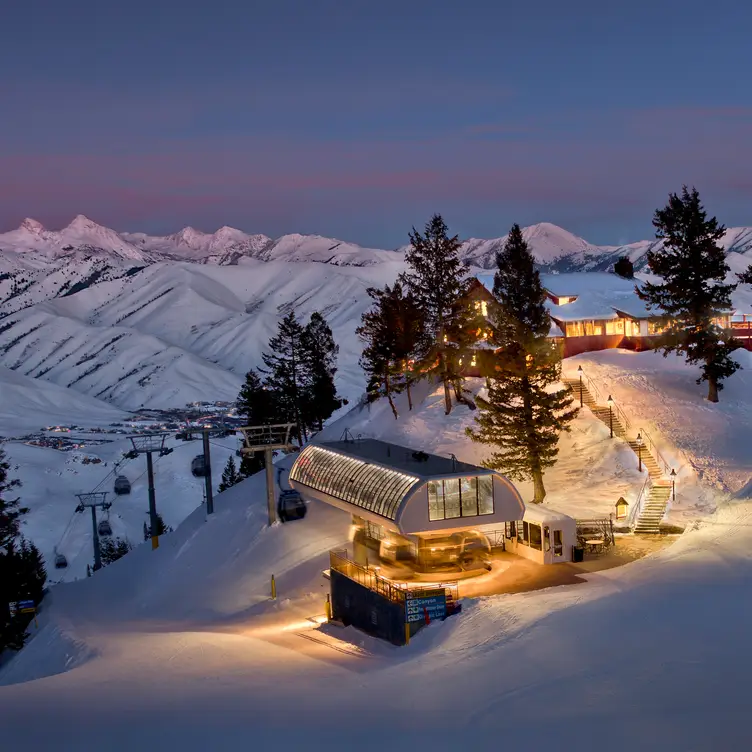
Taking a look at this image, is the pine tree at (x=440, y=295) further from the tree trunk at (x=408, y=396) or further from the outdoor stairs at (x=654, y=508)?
the outdoor stairs at (x=654, y=508)

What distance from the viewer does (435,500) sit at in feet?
104

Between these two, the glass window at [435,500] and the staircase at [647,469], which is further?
the staircase at [647,469]

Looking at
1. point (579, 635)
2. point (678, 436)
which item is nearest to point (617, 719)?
point (579, 635)

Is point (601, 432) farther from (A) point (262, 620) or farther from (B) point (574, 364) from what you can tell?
(A) point (262, 620)

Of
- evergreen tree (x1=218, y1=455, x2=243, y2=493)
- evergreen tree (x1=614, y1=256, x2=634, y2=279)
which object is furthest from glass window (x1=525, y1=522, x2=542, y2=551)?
evergreen tree (x1=218, y1=455, x2=243, y2=493)

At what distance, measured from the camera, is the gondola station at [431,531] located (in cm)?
2961

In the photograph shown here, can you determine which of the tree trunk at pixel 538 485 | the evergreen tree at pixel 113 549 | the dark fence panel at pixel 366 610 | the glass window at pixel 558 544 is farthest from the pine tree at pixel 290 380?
the glass window at pixel 558 544

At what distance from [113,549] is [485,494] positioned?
6302cm

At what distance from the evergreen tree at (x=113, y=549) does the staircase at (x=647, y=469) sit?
49.0m

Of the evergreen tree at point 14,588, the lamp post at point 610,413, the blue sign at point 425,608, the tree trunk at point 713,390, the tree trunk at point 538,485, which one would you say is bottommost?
the evergreen tree at point 14,588

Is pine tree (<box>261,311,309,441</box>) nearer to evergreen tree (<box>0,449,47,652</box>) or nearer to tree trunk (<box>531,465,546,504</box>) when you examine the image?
evergreen tree (<box>0,449,47,652</box>)

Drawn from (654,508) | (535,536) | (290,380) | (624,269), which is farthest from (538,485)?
(624,269)

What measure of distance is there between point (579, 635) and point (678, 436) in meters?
22.5

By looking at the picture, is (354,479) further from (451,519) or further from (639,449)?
(639,449)
